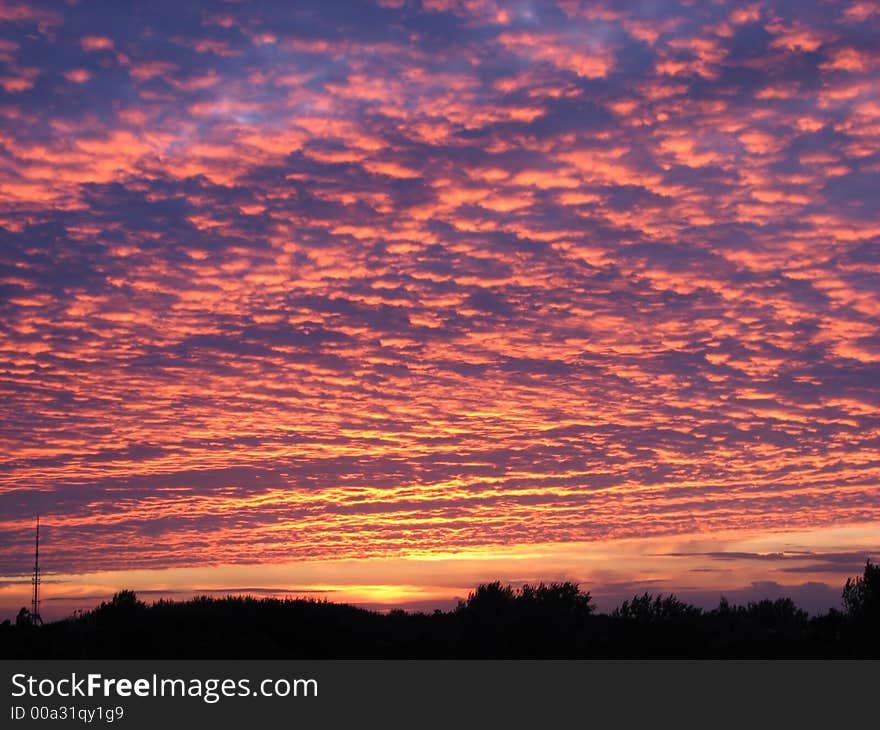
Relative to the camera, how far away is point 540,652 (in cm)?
4050

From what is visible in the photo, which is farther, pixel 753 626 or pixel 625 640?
pixel 753 626

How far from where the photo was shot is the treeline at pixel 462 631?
39250mm

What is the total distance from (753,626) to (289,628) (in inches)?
762

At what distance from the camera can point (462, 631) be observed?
141ft

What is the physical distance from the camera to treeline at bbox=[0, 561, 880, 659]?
39250 millimetres
